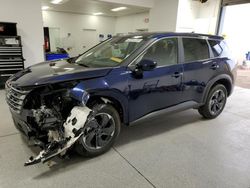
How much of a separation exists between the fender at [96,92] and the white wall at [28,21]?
4.92 metres

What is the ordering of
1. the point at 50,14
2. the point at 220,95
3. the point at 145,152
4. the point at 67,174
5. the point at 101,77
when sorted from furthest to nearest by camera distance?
the point at 50,14 → the point at 220,95 → the point at 145,152 → the point at 101,77 → the point at 67,174

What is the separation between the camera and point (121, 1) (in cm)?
755

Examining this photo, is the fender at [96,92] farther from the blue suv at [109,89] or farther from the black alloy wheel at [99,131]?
the black alloy wheel at [99,131]

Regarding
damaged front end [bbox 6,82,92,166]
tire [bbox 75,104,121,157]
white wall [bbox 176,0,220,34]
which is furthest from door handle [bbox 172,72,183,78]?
white wall [bbox 176,0,220,34]

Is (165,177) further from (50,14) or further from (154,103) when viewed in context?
(50,14)

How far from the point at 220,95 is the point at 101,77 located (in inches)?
98.1

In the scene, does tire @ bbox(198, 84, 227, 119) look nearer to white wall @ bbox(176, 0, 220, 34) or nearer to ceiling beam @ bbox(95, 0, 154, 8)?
white wall @ bbox(176, 0, 220, 34)

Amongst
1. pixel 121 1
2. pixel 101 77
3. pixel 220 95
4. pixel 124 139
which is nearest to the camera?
pixel 101 77

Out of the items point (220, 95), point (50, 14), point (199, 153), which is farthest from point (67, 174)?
point (50, 14)

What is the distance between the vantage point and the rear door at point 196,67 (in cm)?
300

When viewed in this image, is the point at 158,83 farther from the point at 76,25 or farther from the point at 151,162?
the point at 76,25

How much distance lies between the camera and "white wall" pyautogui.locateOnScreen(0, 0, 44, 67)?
568 centimetres

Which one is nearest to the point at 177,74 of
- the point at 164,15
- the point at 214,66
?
the point at 214,66

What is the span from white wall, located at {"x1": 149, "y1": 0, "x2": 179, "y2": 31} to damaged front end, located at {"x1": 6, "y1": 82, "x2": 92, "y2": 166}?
6558 mm
